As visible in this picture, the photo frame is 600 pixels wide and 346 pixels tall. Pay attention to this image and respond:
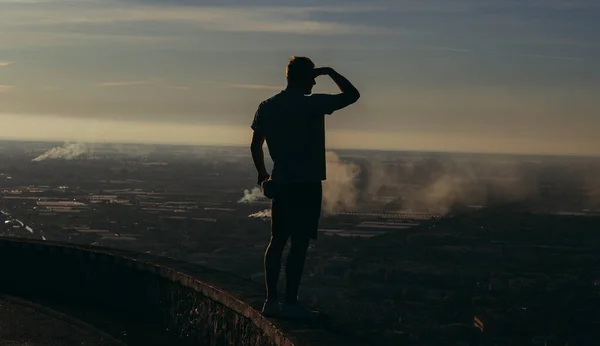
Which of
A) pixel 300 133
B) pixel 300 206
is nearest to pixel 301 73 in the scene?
pixel 300 133

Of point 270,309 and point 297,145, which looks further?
point 270,309

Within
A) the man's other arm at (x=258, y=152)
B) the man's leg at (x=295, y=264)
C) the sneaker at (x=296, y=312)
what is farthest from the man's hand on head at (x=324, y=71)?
the sneaker at (x=296, y=312)

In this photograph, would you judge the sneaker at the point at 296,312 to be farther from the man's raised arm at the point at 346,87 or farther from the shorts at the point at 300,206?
the man's raised arm at the point at 346,87

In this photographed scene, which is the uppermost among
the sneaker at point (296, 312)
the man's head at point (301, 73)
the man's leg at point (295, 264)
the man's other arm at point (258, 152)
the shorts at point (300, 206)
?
the man's head at point (301, 73)

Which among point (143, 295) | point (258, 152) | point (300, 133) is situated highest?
point (300, 133)

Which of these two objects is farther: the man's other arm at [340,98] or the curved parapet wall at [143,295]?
the curved parapet wall at [143,295]

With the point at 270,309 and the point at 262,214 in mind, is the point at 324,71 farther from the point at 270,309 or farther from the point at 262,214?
the point at 262,214

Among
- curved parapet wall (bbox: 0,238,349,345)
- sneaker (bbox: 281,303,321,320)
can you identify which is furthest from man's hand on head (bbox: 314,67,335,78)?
curved parapet wall (bbox: 0,238,349,345)

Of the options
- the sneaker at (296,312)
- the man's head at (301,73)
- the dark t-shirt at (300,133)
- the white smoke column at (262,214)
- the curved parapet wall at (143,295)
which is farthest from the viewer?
the white smoke column at (262,214)
